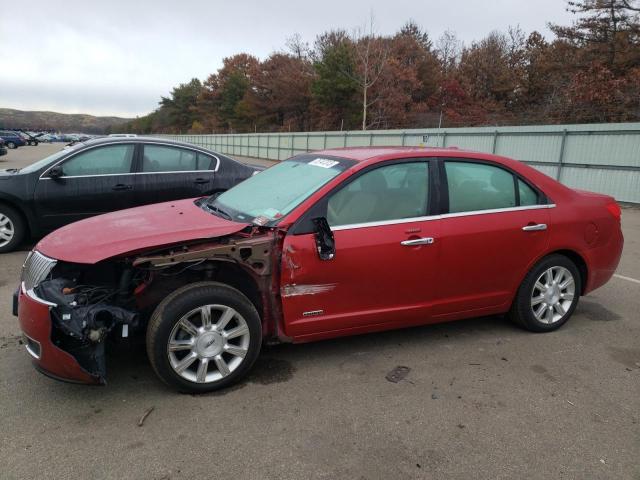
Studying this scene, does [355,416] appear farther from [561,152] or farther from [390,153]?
[561,152]

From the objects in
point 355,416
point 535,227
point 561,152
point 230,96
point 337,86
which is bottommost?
point 355,416

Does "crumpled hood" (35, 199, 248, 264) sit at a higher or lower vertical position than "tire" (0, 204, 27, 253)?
higher

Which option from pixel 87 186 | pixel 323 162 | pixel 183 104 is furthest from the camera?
pixel 183 104

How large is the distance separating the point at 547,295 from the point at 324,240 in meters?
2.21

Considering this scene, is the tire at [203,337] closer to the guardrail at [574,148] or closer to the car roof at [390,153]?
the car roof at [390,153]

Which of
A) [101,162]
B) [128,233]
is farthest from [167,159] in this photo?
[128,233]

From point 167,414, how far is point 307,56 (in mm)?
62126

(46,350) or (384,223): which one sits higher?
(384,223)

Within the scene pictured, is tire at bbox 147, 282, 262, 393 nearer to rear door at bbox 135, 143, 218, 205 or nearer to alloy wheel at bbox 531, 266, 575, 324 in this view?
alloy wheel at bbox 531, 266, 575, 324

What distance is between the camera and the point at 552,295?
169 inches

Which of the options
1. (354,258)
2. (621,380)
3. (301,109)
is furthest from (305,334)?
(301,109)

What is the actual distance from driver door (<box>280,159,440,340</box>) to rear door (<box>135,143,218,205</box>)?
14.2 feet

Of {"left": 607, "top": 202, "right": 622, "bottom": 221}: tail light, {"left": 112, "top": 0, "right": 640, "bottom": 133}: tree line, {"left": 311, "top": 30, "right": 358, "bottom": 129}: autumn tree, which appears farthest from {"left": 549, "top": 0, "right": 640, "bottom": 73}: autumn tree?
{"left": 607, "top": 202, "right": 622, "bottom": 221}: tail light

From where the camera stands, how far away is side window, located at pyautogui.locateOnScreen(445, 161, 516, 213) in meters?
3.89
